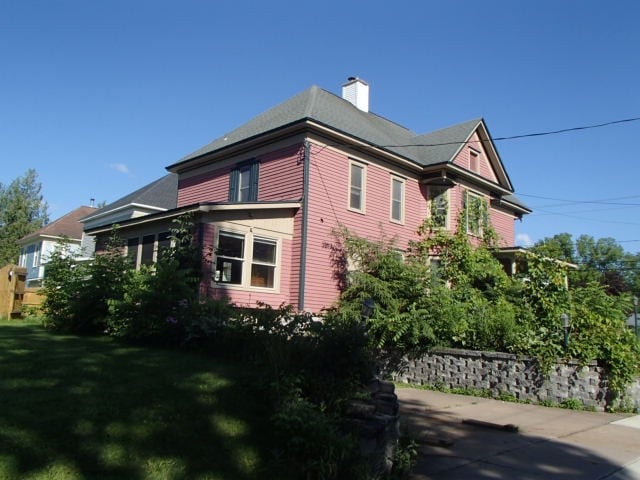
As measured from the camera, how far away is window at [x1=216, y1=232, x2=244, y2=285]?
45.9 ft

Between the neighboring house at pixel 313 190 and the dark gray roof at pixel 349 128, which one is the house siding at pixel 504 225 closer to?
the neighboring house at pixel 313 190

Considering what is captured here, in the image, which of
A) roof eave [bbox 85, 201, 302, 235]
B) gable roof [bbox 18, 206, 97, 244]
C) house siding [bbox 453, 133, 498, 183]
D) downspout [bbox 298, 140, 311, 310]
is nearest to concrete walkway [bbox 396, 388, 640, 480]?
downspout [bbox 298, 140, 311, 310]

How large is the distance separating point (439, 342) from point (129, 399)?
8.76m

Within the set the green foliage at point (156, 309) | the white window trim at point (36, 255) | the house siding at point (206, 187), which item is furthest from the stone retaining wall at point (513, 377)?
the white window trim at point (36, 255)

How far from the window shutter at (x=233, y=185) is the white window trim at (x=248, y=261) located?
3.61 m

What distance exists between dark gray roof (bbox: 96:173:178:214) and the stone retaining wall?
1632 centimetres

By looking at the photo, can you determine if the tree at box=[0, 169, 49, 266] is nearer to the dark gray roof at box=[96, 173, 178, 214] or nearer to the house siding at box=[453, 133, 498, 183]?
the dark gray roof at box=[96, 173, 178, 214]

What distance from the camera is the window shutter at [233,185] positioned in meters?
18.0

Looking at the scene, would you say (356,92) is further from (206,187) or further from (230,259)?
(230,259)

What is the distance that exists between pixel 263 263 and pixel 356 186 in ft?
14.4

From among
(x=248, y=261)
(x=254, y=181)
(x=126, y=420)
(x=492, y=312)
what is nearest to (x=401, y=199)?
(x=254, y=181)

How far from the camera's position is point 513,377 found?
10.6m

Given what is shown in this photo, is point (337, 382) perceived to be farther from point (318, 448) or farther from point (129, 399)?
point (129, 399)

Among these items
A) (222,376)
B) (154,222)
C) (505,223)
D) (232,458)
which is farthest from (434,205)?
(232,458)
